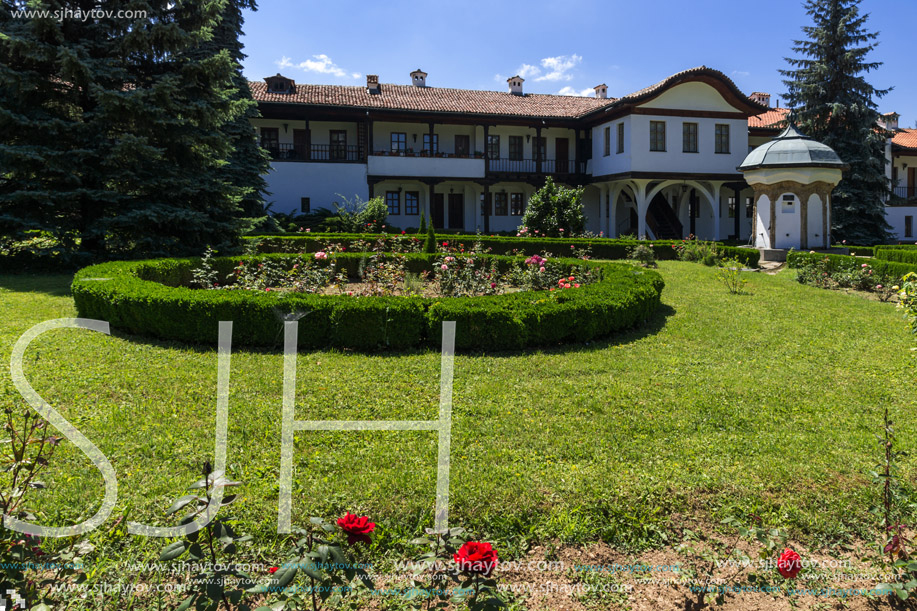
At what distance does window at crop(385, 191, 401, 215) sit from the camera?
25219 millimetres

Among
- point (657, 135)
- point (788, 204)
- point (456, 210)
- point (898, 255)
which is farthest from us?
point (456, 210)

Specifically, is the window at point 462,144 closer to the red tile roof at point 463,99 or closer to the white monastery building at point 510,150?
the white monastery building at point 510,150

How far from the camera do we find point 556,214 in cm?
1814

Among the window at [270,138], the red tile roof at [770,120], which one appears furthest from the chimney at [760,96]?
the window at [270,138]

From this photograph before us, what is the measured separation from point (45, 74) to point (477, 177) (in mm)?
14971

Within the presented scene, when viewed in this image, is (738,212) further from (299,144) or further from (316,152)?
(299,144)

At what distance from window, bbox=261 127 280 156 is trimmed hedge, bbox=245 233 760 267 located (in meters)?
8.95

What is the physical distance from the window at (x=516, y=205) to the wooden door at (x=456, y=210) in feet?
7.31

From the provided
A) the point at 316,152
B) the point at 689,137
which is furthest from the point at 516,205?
the point at 316,152

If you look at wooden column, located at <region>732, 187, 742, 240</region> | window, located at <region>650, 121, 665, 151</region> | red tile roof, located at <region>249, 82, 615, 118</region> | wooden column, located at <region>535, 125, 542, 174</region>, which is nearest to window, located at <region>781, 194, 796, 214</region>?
window, located at <region>650, 121, 665, 151</region>

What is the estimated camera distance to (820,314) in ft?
31.1

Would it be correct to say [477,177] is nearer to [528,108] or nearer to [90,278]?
[528,108]

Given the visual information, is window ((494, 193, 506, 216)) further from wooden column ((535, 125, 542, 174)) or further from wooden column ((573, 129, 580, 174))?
wooden column ((573, 129, 580, 174))

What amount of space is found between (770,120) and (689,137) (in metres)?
8.27
